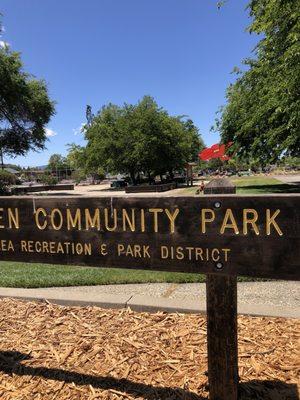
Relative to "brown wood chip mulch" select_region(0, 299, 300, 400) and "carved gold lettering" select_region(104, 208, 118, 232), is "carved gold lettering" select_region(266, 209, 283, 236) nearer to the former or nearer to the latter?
"carved gold lettering" select_region(104, 208, 118, 232)

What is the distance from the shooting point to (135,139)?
→ 42.0 m

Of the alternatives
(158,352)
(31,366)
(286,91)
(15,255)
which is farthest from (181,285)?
(286,91)

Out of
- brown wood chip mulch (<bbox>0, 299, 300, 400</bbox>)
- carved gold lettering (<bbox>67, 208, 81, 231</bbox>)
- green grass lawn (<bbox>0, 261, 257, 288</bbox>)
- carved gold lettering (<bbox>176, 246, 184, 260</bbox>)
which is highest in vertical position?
carved gold lettering (<bbox>67, 208, 81, 231</bbox>)

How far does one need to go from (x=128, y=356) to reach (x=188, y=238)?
1.36m

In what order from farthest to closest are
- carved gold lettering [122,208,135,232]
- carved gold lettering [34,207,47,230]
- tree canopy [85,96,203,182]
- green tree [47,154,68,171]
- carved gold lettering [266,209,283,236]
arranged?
green tree [47,154,68,171] < tree canopy [85,96,203,182] < carved gold lettering [34,207,47,230] < carved gold lettering [122,208,135,232] < carved gold lettering [266,209,283,236]

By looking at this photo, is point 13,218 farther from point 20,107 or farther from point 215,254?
point 20,107

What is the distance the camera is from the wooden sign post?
2.68 meters

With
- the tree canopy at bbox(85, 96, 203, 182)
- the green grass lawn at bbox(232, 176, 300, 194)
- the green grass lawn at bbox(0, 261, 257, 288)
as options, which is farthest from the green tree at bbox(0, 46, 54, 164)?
the green grass lawn at bbox(0, 261, 257, 288)

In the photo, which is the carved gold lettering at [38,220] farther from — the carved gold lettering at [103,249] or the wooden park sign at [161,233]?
the carved gold lettering at [103,249]

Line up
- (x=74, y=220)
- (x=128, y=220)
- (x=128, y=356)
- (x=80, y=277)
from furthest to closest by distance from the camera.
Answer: (x=80, y=277) < (x=128, y=356) < (x=74, y=220) < (x=128, y=220)

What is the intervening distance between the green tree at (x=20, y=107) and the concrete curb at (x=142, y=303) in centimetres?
2882

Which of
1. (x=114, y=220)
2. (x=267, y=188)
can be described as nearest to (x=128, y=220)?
(x=114, y=220)

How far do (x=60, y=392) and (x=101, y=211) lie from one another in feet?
4.26

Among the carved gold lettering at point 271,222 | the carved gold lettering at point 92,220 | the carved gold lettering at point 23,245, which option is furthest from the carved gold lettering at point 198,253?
the carved gold lettering at point 23,245
